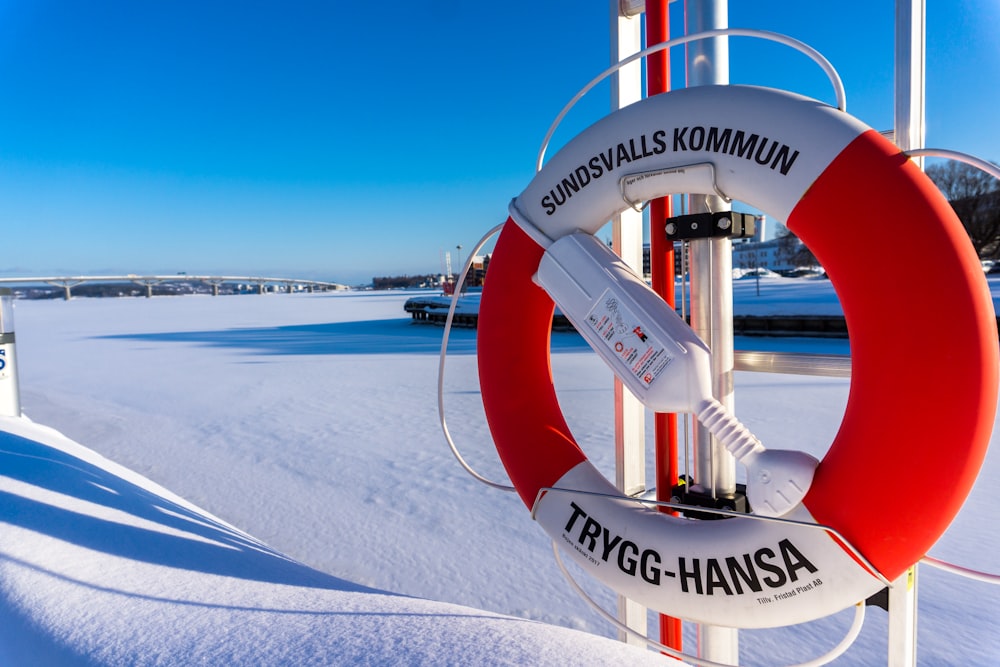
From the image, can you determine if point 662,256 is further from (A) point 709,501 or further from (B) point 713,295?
(A) point 709,501

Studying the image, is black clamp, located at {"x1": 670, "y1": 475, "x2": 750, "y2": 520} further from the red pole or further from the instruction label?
the instruction label

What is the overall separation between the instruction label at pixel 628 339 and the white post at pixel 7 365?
3.07m

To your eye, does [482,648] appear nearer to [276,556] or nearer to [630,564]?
[630,564]

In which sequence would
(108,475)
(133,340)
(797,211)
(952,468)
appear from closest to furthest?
(952,468), (797,211), (108,475), (133,340)

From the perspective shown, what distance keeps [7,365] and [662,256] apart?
3.17 m

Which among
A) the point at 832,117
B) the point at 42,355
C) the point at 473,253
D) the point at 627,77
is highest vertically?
the point at 627,77

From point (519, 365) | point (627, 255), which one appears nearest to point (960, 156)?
point (627, 255)

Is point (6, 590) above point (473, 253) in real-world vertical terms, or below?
below

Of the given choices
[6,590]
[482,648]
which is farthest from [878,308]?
[6,590]

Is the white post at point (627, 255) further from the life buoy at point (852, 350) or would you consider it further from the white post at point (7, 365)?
the white post at point (7, 365)

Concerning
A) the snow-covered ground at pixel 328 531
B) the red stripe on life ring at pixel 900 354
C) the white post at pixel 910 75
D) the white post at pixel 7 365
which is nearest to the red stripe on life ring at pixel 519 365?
the snow-covered ground at pixel 328 531

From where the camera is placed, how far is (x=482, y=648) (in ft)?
2.53

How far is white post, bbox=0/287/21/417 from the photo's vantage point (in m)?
2.86

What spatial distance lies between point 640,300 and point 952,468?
39cm
